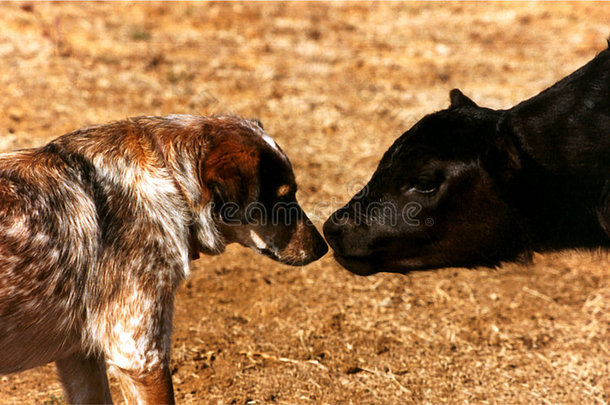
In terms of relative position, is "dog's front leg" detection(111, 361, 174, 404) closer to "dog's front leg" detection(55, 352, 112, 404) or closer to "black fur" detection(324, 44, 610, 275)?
"dog's front leg" detection(55, 352, 112, 404)

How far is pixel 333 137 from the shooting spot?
9.78m

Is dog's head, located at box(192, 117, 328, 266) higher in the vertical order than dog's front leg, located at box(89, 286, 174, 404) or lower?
higher

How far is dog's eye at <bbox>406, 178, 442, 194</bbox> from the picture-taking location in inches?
183

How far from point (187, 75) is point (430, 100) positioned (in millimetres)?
3806

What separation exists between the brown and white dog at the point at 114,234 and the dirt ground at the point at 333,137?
117 cm

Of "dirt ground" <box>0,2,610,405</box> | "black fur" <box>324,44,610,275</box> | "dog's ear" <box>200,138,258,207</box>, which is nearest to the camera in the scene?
"dog's ear" <box>200,138,258,207</box>

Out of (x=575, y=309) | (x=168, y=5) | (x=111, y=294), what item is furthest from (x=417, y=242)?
(x=168, y=5)

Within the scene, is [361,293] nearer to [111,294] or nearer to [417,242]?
[417,242]

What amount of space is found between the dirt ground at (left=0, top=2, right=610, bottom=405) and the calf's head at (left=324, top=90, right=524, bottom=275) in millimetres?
696

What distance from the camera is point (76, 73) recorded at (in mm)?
10641

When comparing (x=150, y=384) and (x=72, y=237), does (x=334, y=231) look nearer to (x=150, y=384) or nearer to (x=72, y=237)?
(x=150, y=384)

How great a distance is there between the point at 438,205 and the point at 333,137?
17.1 feet

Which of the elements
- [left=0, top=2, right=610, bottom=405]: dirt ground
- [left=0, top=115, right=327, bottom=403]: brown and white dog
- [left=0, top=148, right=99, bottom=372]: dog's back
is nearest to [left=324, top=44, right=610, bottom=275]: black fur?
[left=0, top=2, right=610, bottom=405]: dirt ground

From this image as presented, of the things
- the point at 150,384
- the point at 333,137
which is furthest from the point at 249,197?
the point at 333,137
